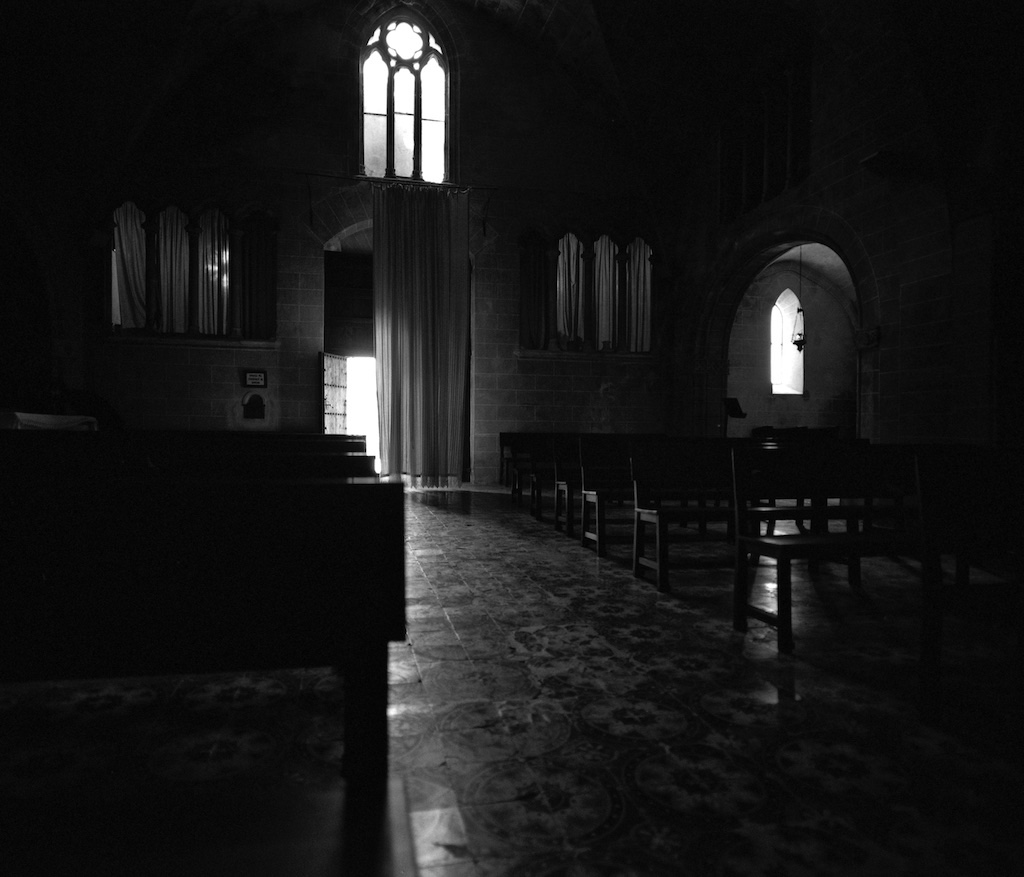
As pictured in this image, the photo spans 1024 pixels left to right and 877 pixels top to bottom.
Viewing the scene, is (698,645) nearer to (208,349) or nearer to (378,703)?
(378,703)

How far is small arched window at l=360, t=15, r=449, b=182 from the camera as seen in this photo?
35.7ft

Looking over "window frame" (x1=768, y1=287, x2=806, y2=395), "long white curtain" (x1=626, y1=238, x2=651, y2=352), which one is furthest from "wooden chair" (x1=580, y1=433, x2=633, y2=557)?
"window frame" (x1=768, y1=287, x2=806, y2=395)

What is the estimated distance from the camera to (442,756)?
6.16 ft

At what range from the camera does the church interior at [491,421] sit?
1460mm

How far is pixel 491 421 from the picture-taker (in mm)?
11102

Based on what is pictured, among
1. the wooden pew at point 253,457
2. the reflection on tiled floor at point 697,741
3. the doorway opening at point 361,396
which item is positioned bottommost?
the reflection on tiled floor at point 697,741

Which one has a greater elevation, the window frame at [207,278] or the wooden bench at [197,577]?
the window frame at [207,278]

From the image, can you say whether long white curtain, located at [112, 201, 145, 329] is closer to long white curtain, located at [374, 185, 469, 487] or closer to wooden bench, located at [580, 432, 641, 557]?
long white curtain, located at [374, 185, 469, 487]

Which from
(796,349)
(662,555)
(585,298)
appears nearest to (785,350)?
(796,349)

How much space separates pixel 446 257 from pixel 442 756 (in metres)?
9.74

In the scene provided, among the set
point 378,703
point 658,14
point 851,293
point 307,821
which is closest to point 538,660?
point 378,703

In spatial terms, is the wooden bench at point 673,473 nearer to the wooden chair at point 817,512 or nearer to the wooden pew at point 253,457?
the wooden chair at point 817,512

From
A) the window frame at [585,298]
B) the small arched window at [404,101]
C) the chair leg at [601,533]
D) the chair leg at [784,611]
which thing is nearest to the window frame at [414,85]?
the small arched window at [404,101]

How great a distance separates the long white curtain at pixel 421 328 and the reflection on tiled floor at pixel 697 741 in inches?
276
